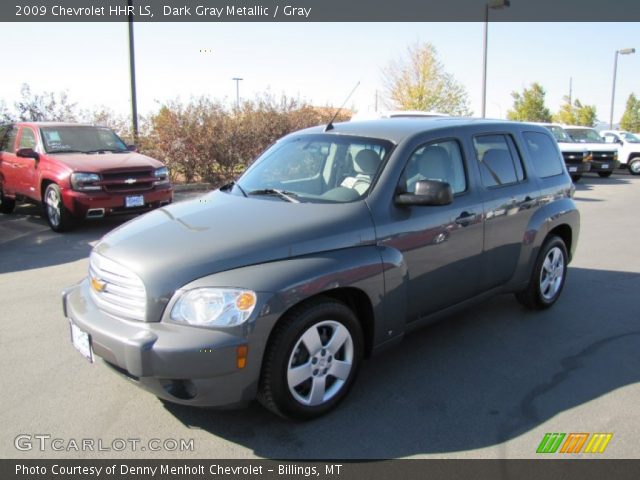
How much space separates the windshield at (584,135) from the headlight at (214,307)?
66.6 ft

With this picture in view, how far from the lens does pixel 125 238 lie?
3551 millimetres

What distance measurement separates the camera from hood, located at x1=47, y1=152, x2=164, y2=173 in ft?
29.8

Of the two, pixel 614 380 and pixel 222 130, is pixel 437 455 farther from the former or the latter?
pixel 222 130

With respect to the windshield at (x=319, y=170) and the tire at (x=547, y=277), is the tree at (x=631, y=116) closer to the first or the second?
the tire at (x=547, y=277)

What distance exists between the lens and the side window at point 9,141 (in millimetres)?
10592

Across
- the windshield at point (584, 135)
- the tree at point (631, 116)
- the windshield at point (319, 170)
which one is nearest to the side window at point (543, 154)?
the windshield at point (319, 170)

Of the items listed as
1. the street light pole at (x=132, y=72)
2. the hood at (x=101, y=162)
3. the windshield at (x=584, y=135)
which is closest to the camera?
the hood at (x=101, y=162)

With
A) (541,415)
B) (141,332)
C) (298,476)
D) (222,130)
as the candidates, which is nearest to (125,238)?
(141,332)

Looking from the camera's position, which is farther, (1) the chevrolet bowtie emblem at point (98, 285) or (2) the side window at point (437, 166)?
(2) the side window at point (437, 166)

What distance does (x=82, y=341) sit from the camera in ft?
11.1

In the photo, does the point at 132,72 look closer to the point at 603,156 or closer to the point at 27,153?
the point at 27,153

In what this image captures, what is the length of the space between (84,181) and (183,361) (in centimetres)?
697

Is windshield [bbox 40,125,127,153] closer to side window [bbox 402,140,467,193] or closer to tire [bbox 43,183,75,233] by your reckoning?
tire [bbox 43,183,75,233]

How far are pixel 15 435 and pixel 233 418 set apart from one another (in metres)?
1.25
